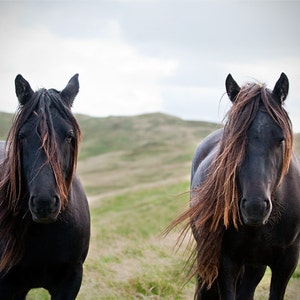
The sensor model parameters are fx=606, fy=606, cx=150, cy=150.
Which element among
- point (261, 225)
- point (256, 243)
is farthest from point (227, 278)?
point (261, 225)

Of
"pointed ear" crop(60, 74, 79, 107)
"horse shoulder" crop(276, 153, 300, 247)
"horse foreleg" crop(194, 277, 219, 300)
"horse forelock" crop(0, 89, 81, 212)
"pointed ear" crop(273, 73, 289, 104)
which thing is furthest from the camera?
"horse foreleg" crop(194, 277, 219, 300)

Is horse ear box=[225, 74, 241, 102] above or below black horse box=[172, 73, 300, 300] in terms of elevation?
above

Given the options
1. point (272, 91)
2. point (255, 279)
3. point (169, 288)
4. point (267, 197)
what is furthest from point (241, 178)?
point (169, 288)

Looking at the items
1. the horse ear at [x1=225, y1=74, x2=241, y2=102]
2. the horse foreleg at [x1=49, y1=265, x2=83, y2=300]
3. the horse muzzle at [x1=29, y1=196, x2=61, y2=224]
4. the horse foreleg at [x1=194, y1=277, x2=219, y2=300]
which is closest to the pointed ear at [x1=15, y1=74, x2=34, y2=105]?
the horse muzzle at [x1=29, y1=196, x2=61, y2=224]

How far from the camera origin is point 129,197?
2714 centimetres

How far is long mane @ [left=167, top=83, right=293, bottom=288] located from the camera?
5543 mm

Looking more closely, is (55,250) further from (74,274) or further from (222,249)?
(222,249)

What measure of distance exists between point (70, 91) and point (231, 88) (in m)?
1.57

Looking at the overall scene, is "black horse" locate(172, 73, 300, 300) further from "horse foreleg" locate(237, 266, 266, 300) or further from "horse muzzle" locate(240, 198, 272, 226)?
"horse foreleg" locate(237, 266, 266, 300)

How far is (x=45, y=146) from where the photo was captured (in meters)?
5.22

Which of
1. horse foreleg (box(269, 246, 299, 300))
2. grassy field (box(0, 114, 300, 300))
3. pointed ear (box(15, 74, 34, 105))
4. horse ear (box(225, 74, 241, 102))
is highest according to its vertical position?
horse ear (box(225, 74, 241, 102))

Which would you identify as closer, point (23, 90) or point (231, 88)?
point (23, 90)

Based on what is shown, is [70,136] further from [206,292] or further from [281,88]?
[206,292]

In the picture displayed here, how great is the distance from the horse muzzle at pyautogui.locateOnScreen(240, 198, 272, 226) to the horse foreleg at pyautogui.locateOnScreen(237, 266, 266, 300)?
96.2 inches
